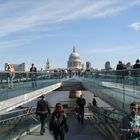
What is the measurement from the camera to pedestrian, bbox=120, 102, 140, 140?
8.37 m

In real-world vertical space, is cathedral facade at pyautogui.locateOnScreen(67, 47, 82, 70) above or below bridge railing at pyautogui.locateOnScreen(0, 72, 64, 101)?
above

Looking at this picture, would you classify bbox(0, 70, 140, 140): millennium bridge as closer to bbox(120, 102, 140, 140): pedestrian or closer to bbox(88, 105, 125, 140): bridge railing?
bbox(88, 105, 125, 140): bridge railing

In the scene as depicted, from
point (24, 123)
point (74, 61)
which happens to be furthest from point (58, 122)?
point (74, 61)

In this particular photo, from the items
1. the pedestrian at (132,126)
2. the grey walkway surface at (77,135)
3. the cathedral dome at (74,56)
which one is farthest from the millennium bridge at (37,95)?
the cathedral dome at (74,56)

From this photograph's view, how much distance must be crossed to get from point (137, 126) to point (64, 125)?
471cm

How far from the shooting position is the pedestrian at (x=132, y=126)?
837 centimetres

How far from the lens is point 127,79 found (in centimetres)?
1476

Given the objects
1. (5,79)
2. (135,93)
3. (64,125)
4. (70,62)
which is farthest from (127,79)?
(70,62)

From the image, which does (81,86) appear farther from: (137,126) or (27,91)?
(137,126)

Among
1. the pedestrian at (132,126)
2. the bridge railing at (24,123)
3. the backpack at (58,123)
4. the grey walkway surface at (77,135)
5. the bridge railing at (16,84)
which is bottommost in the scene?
the grey walkway surface at (77,135)

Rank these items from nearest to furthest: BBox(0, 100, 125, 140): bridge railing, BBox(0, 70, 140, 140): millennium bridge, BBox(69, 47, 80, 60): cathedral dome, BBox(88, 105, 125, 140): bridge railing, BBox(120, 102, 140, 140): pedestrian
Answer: BBox(120, 102, 140, 140): pedestrian < BBox(0, 70, 140, 140): millennium bridge < BBox(88, 105, 125, 140): bridge railing < BBox(0, 100, 125, 140): bridge railing < BBox(69, 47, 80, 60): cathedral dome

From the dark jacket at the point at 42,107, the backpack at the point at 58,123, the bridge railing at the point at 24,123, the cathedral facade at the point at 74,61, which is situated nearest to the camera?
the backpack at the point at 58,123

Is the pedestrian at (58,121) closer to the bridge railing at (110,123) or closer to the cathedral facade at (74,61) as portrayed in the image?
the bridge railing at (110,123)

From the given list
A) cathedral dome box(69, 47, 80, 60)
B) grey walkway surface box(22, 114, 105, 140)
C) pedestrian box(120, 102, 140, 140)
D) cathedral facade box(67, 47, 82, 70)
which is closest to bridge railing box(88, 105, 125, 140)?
grey walkway surface box(22, 114, 105, 140)
